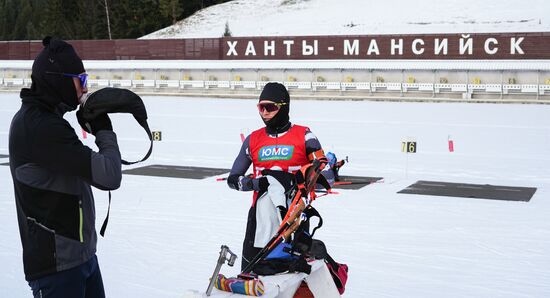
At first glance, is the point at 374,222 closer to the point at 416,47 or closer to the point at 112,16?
the point at 416,47

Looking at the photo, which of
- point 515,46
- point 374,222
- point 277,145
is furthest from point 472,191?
point 515,46

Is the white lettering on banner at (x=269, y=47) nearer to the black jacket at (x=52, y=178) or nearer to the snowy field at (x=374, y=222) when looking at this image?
the snowy field at (x=374, y=222)

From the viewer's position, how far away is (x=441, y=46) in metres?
47.7

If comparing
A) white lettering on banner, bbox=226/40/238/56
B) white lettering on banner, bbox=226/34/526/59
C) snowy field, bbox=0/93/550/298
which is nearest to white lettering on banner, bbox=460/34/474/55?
white lettering on banner, bbox=226/34/526/59

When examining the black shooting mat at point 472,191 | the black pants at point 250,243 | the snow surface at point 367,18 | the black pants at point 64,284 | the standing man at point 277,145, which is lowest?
the black shooting mat at point 472,191

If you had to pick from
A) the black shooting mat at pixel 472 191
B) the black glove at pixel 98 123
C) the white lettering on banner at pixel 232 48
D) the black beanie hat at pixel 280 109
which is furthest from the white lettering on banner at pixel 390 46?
the black glove at pixel 98 123

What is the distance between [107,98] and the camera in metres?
3.56

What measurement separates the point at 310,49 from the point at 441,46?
28.4 feet

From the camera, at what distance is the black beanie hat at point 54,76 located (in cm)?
358

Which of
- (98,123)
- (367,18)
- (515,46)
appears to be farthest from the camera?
(367,18)

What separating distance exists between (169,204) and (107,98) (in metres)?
8.60

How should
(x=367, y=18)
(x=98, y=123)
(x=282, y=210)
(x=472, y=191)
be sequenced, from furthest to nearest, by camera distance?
(x=367, y=18)
(x=472, y=191)
(x=282, y=210)
(x=98, y=123)

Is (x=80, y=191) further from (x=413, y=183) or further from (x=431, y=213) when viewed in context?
(x=413, y=183)

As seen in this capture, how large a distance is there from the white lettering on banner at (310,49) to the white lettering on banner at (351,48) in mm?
2003
